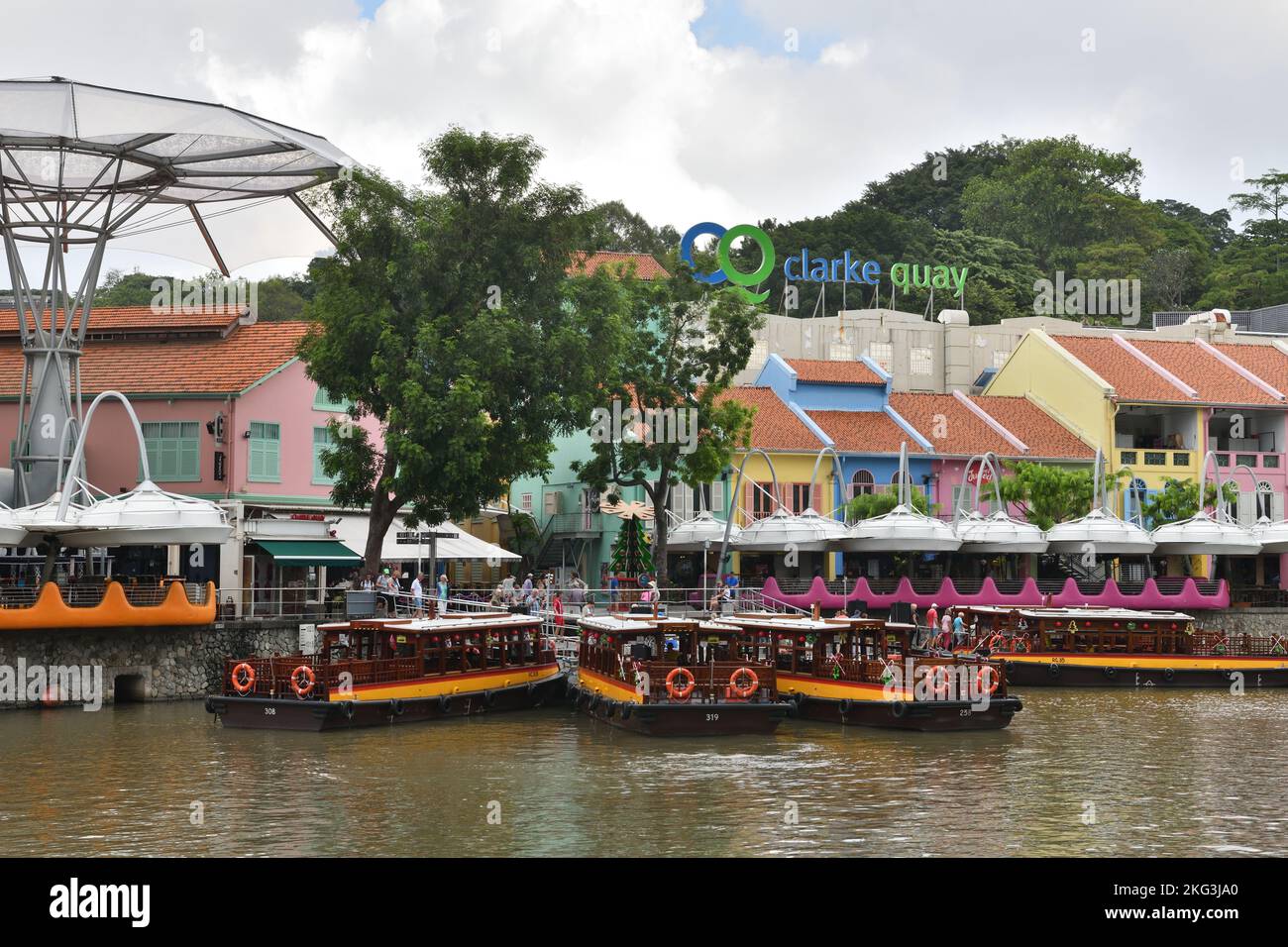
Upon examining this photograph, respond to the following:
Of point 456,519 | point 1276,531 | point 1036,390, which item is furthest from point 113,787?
point 1036,390

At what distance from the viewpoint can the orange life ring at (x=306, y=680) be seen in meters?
35.0

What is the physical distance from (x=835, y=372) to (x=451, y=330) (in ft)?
90.1

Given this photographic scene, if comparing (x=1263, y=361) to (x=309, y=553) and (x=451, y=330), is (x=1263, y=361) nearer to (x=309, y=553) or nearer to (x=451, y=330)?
(x=451, y=330)

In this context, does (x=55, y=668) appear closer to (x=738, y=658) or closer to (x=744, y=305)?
(x=738, y=658)

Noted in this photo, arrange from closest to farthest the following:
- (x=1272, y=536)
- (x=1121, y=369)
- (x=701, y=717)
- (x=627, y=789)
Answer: (x=627, y=789)
(x=701, y=717)
(x=1272, y=536)
(x=1121, y=369)

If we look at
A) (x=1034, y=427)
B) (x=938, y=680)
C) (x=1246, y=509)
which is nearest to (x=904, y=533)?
(x=1034, y=427)

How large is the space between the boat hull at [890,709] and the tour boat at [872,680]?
0.02 metres

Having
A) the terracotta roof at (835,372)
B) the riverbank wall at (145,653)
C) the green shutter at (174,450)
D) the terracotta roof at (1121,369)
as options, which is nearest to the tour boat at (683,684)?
the riverbank wall at (145,653)

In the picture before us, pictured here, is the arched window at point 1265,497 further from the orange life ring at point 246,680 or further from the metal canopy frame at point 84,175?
the orange life ring at point 246,680

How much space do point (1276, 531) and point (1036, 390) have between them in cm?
1453

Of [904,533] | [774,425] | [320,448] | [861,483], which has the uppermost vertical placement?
[774,425]

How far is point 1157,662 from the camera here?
4862 cm

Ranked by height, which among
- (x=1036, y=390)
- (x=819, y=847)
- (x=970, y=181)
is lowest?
(x=819, y=847)

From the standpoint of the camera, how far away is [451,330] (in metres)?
46.4
